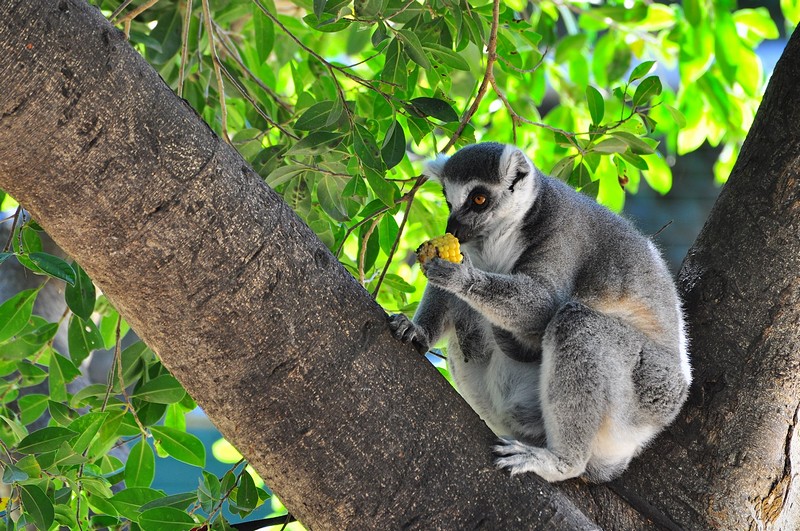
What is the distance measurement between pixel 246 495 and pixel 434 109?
4.70 feet

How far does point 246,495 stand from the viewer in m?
2.59

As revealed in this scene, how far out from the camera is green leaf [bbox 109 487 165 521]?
2.68 metres

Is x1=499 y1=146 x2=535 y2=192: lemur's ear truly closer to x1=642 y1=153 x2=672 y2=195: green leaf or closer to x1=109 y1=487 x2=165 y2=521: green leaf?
x1=642 y1=153 x2=672 y2=195: green leaf

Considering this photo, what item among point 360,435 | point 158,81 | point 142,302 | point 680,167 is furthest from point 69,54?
point 680,167

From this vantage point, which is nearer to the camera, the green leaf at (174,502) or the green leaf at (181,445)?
the green leaf at (174,502)

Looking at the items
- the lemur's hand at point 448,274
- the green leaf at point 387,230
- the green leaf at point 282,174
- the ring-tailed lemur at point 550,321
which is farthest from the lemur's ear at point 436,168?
the green leaf at point 282,174

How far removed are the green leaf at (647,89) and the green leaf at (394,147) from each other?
100 cm

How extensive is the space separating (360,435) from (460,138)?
→ 5.04ft

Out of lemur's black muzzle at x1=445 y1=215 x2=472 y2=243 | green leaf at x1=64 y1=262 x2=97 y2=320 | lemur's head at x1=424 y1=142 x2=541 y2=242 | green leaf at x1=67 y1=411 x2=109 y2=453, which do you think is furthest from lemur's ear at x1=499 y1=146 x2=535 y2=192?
green leaf at x1=67 y1=411 x2=109 y2=453

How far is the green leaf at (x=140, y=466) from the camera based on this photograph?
2930 millimetres

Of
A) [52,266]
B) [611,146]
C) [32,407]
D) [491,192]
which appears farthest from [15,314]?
[611,146]

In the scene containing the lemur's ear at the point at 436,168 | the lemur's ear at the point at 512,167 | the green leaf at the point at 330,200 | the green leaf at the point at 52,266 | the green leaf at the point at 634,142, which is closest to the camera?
the green leaf at the point at 52,266

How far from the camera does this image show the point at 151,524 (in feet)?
7.85

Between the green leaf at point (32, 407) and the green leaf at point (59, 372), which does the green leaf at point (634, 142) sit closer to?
the green leaf at point (59, 372)
